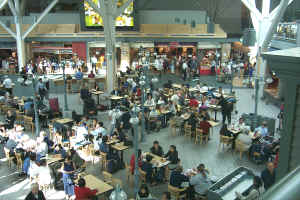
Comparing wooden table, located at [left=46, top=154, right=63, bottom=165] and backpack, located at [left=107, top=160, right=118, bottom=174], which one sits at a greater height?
wooden table, located at [left=46, top=154, right=63, bottom=165]

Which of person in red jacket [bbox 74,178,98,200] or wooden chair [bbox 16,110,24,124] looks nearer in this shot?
person in red jacket [bbox 74,178,98,200]

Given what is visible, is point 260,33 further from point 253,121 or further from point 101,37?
point 101,37

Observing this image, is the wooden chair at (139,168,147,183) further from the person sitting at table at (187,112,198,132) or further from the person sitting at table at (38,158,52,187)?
the person sitting at table at (187,112,198,132)

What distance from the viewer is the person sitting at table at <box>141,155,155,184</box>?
948 cm

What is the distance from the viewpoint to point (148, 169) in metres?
9.48

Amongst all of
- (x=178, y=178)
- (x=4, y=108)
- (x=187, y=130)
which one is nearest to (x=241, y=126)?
(x=187, y=130)

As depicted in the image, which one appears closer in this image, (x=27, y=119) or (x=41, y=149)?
(x=41, y=149)

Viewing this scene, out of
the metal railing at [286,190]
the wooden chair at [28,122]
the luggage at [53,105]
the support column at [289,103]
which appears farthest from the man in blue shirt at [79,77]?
the metal railing at [286,190]

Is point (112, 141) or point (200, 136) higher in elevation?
point (112, 141)

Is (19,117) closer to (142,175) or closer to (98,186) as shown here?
(142,175)

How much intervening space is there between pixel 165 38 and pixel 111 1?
12.2 meters

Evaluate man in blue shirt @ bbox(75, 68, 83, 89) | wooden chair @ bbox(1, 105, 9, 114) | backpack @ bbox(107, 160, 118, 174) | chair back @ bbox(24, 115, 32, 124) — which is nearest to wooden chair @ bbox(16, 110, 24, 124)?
chair back @ bbox(24, 115, 32, 124)

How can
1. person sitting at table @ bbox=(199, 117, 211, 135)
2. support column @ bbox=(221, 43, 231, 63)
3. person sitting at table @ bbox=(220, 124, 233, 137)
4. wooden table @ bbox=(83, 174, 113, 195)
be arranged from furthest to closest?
1. support column @ bbox=(221, 43, 231, 63)
2. person sitting at table @ bbox=(199, 117, 211, 135)
3. person sitting at table @ bbox=(220, 124, 233, 137)
4. wooden table @ bbox=(83, 174, 113, 195)

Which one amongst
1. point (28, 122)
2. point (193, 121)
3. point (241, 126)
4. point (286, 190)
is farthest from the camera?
point (28, 122)
